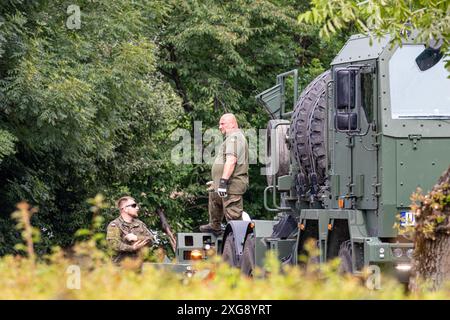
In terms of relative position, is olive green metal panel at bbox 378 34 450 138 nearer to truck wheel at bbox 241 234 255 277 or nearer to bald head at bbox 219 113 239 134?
truck wheel at bbox 241 234 255 277

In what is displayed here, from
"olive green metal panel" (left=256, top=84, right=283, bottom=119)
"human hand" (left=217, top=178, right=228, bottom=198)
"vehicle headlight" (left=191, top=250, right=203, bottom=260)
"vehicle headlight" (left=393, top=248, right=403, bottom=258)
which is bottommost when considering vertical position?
"vehicle headlight" (left=191, top=250, right=203, bottom=260)

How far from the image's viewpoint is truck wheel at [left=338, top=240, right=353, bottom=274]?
12.2 metres

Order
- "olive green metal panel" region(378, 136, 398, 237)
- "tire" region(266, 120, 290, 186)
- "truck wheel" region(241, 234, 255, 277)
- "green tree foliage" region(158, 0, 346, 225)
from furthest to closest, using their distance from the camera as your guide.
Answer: "green tree foliage" region(158, 0, 346, 225) < "tire" region(266, 120, 290, 186) < "truck wheel" region(241, 234, 255, 277) < "olive green metal panel" region(378, 136, 398, 237)

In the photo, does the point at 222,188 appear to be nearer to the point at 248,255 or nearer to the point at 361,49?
the point at 248,255

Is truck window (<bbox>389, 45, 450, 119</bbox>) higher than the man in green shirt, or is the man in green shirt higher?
truck window (<bbox>389, 45, 450, 119</bbox>)

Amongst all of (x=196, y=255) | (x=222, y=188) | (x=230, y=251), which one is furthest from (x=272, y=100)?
(x=230, y=251)

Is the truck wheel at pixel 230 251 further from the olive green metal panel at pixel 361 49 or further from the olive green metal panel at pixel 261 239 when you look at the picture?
the olive green metal panel at pixel 361 49

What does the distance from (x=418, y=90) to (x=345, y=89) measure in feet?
2.27

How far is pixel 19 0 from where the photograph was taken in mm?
20188

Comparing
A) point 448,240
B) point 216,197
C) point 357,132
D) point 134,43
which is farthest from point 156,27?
point 448,240

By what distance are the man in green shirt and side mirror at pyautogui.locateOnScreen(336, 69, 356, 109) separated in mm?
3585

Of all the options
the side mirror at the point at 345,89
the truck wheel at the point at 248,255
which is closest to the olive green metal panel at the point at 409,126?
the side mirror at the point at 345,89

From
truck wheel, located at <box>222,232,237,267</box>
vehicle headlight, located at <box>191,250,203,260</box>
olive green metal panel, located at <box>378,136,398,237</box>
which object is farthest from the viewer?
vehicle headlight, located at <box>191,250,203,260</box>

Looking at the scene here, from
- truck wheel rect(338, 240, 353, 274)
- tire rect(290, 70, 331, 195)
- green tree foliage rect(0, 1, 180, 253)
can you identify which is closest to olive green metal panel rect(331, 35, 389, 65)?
tire rect(290, 70, 331, 195)
